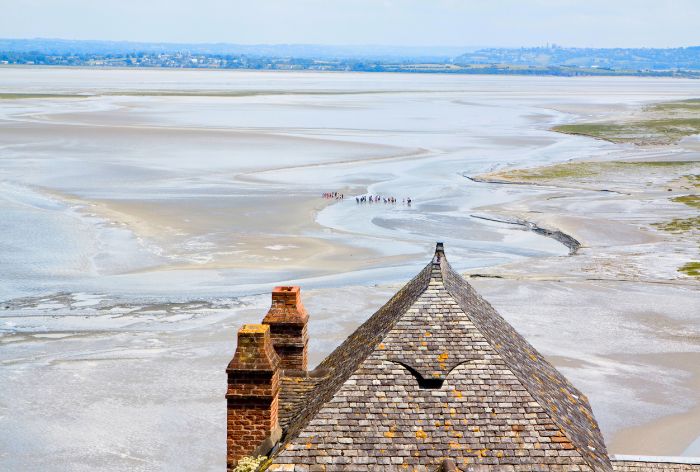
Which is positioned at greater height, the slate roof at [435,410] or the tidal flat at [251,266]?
the slate roof at [435,410]

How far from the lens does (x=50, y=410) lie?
2962cm

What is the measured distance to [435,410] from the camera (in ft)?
43.1

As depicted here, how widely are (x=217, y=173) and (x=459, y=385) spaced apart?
7531 centimetres

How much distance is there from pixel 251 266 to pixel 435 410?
1547 inches

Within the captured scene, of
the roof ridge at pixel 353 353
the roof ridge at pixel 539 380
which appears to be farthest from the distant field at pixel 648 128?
the roof ridge at pixel 353 353

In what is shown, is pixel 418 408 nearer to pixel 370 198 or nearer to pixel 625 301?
pixel 625 301

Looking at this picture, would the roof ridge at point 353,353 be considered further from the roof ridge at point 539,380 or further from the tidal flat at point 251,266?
the tidal flat at point 251,266

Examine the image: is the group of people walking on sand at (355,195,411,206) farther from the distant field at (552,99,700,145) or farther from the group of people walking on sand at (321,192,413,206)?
the distant field at (552,99,700,145)

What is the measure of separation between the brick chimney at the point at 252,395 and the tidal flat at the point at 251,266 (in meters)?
12.3

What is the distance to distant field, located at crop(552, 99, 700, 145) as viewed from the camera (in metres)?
123

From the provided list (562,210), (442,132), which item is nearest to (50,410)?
(562,210)

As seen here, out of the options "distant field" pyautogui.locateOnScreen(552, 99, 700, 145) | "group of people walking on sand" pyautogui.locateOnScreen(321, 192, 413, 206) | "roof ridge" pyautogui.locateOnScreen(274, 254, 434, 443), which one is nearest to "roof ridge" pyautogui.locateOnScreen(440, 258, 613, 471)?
"roof ridge" pyautogui.locateOnScreen(274, 254, 434, 443)

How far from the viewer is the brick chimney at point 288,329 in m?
16.6

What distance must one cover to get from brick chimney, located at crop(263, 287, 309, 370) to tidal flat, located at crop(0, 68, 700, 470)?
9.73 metres
